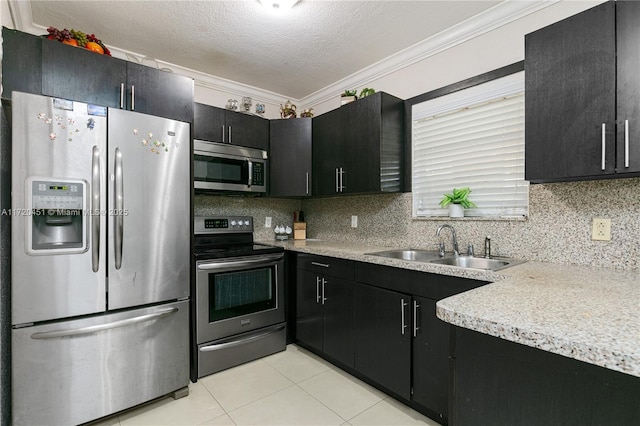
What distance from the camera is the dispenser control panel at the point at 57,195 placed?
5.24ft

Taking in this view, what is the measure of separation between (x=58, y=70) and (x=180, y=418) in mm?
2212

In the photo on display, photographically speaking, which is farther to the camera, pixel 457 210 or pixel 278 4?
pixel 457 210

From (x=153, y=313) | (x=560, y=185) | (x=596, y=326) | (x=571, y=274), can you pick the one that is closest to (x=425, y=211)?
(x=560, y=185)

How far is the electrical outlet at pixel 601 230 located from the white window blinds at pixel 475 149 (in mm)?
353

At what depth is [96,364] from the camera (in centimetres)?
176

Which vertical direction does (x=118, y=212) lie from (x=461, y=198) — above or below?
below

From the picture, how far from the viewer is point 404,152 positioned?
263 cm

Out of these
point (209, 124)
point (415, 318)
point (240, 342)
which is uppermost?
point (209, 124)

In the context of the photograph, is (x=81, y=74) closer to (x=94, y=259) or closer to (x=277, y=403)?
(x=94, y=259)

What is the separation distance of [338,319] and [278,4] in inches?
88.2

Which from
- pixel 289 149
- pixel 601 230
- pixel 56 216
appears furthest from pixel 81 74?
pixel 601 230

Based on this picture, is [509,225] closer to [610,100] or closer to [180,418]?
[610,100]

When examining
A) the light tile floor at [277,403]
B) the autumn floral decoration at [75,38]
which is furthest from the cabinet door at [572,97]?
the autumn floral decoration at [75,38]

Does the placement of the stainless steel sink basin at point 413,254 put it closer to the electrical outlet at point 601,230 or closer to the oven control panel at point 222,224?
A: the electrical outlet at point 601,230
